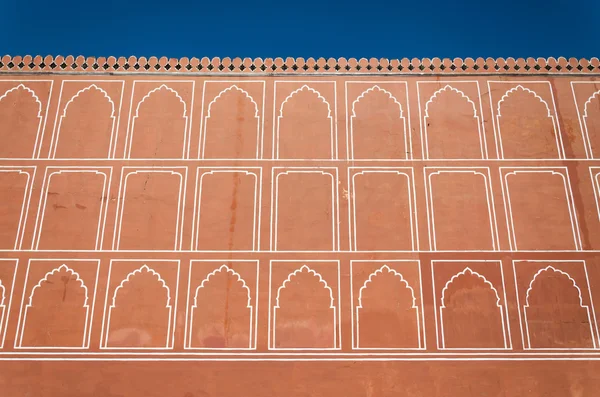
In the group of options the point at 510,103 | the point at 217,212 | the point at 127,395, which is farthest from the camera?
the point at 510,103

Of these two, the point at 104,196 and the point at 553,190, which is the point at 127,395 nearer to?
the point at 104,196

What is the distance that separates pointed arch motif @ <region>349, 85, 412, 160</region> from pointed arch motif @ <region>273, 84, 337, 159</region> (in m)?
0.32

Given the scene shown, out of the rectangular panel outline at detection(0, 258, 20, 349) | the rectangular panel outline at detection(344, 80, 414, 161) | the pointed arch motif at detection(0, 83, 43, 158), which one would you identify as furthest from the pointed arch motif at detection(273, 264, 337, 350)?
the pointed arch motif at detection(0, 83, 43, 158)

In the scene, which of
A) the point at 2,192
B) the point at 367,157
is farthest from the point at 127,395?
the point at 367,157

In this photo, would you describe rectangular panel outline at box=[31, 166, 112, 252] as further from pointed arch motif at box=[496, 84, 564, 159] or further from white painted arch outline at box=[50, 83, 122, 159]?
pointed arch motif at box=[496, 84, 564, 159]

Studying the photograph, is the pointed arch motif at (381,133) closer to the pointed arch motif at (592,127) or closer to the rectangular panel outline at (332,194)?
the rectangular panel outline at (332,194)

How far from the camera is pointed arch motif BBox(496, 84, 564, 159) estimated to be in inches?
348

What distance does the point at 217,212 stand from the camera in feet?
27.9

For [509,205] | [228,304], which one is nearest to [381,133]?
[509,205]

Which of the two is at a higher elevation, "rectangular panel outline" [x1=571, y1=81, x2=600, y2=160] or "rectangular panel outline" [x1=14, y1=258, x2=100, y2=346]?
"rectangular panel outline" [x1=571, y1=81, x2=600, y2=160]

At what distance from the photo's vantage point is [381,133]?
8969 millimetres

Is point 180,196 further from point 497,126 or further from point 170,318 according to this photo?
point 497,126

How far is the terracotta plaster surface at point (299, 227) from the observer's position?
7.78 meters

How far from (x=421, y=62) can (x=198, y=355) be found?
5.31 metres
